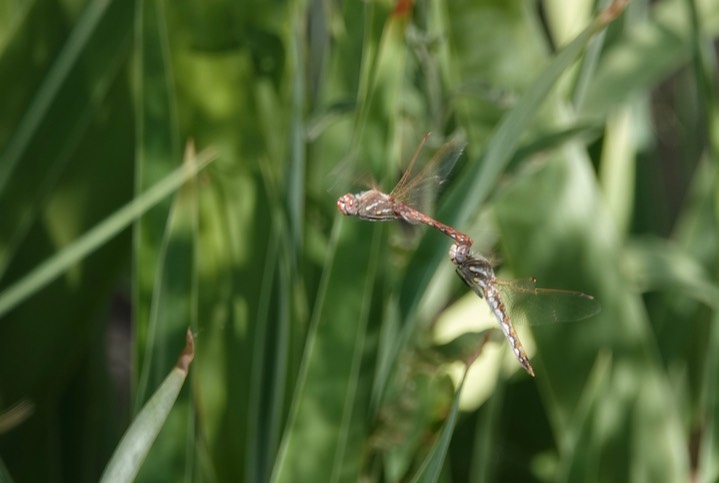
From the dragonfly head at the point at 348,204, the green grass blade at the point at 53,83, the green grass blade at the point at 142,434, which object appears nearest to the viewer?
the green grass blade at the point at 142,434

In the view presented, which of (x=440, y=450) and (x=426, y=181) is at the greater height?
(x=426, y=181)

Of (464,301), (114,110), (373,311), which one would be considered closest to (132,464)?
(373,311)

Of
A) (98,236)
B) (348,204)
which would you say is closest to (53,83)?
(98,236)

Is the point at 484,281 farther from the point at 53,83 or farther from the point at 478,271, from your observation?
the point at 53,83

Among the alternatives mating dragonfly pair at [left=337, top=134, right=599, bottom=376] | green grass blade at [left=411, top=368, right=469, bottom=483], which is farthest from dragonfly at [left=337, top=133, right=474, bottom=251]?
green grass blade at [left=411, top=368, right=469, bottom=483]

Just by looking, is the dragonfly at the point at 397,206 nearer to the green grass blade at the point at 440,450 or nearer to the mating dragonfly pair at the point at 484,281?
the mating dragonfly pair at the point at 484,281

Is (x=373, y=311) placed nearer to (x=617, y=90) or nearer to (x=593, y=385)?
(x=593, y=385)

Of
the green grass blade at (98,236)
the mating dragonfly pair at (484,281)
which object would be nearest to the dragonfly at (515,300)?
the mating dragonfly pair at (484,281)
